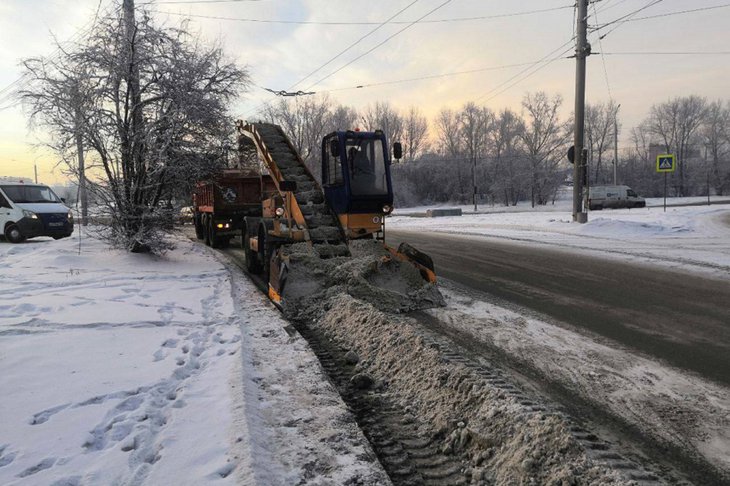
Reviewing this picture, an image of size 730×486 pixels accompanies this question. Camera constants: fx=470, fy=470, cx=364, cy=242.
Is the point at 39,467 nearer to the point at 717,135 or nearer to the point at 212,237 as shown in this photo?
the point at 212,237

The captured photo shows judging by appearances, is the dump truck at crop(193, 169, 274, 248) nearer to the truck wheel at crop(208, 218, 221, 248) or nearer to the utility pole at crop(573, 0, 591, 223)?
the truck wheel at crop(208, 218, 221, 248)

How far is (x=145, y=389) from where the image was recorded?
424 cm

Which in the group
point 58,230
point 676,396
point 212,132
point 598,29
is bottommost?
point 676,396

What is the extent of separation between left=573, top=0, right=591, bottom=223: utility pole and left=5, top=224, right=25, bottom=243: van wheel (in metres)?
21.8

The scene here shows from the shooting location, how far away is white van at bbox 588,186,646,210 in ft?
144

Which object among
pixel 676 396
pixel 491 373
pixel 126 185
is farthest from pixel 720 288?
pixel 126 185

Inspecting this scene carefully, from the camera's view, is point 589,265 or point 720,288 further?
point 589,265

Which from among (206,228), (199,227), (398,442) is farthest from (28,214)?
(398,442)

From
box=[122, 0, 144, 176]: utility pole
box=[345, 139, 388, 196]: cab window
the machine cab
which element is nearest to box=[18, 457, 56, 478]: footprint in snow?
the machine cab

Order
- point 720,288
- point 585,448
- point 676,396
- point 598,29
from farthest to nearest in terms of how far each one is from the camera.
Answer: point 598,29 < point 720,288 < point 676,396 < point 585,448

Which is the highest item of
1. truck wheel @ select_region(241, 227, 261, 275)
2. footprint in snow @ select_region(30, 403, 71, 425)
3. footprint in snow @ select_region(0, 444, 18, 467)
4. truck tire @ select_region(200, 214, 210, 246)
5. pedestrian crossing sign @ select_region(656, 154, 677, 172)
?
pedestrian crossing sign @ select_region(656, 154, 677, 172)

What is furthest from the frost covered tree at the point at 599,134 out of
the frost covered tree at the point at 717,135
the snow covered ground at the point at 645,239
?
the snow covered ground at the point at 645,239

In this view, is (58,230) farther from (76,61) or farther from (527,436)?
(527,436)

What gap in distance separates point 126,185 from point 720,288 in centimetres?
1293
